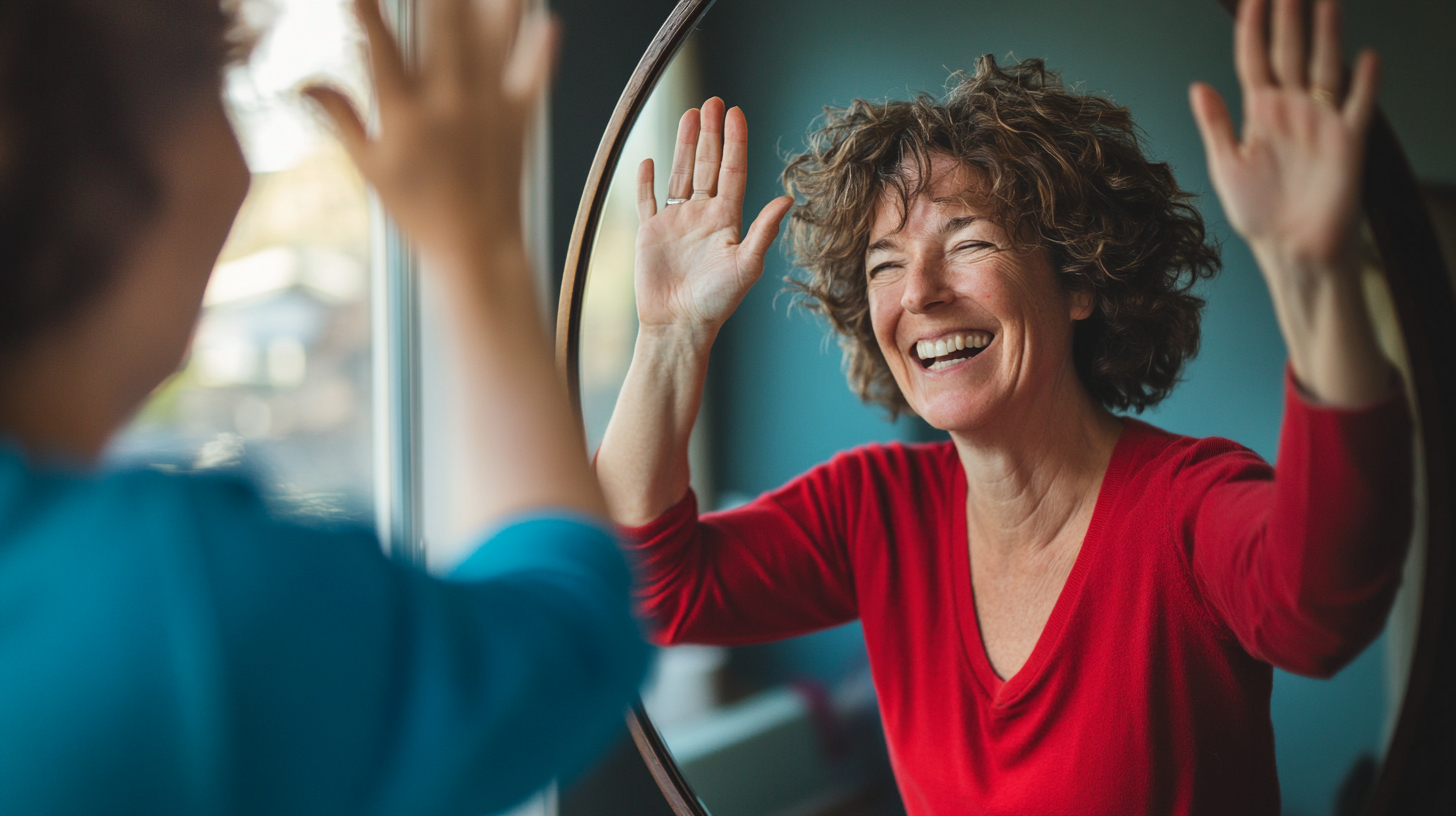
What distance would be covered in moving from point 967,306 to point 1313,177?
170 mm

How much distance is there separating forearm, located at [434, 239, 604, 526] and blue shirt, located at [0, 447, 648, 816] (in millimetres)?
32

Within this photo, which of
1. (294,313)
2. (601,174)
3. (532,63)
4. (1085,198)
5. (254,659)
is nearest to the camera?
(254,659)

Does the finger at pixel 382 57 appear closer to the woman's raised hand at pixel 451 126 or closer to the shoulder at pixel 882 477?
the woman's raised hand at pixel 451 126

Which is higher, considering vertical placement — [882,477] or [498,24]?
[498,24]

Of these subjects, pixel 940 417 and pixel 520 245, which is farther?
pixel 940 417

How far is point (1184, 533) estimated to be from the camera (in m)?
0.46

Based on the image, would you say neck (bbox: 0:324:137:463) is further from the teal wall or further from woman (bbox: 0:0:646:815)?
the teal wall

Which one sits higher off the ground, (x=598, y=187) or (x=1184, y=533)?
(x=598, y=187)

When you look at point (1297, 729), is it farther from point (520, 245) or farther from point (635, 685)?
point (520, 245)

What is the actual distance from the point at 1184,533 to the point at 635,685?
29 centimetres

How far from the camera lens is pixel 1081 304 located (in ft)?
1.62

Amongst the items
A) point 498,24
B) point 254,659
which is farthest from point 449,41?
point 254,659

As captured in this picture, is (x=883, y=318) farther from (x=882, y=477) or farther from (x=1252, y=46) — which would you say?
(x=1252, y=46)

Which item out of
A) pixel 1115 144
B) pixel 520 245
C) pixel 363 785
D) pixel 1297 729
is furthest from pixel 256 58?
pixel 1297 729
